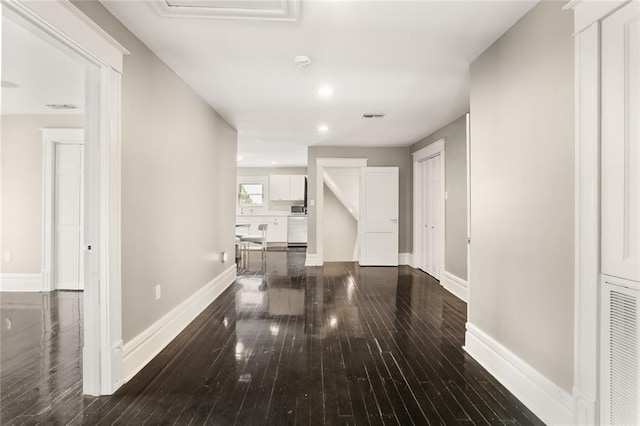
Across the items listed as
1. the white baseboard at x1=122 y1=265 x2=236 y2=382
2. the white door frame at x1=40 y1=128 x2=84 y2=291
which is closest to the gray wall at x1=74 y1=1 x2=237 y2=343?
the white baseboard at x1=122 y1=265 x2=236 y2=382

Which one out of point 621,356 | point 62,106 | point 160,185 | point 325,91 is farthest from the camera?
point 62,106

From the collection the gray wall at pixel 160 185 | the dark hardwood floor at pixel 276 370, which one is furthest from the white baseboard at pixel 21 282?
the gray wall at pixel 160 185

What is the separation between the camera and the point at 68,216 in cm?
467

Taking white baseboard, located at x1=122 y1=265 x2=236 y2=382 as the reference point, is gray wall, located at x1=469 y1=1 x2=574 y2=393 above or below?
above

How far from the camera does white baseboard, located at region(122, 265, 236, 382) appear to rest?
2.31 meters

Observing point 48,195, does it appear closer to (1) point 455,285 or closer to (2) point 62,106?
(2) point 62,106

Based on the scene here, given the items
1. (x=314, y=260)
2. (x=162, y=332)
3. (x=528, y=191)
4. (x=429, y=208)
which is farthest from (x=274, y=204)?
(x=528, y=191)

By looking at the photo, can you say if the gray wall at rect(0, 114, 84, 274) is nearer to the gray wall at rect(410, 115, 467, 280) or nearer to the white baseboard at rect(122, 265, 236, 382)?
the white baseboard at rect(122, 265, 236, 382)

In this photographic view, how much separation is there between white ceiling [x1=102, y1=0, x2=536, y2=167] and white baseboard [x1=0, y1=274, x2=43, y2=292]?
11.6 feet

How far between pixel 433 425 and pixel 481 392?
0.54 m

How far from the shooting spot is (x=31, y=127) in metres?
4.60

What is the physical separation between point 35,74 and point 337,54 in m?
2.97

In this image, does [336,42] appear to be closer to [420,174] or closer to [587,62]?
[587,62]

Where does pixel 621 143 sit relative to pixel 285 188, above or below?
below
